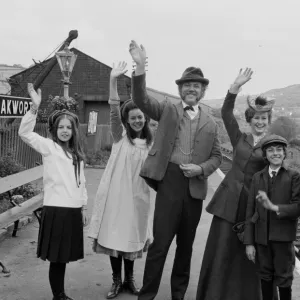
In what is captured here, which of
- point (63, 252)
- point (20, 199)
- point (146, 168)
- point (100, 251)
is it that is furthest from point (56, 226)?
point (20, 199)

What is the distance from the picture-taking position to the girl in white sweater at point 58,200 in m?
3.71

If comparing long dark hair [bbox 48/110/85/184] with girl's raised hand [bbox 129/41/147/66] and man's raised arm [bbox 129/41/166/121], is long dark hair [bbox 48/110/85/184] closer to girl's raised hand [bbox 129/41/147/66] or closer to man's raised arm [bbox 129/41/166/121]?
man's raised arm [bbox 129/41/166/121]

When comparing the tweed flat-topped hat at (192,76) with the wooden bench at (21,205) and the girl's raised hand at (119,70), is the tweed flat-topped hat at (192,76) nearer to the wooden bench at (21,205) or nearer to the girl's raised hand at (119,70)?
the girl's raised hand at (119,70)

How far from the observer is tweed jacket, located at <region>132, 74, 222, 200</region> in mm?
3630

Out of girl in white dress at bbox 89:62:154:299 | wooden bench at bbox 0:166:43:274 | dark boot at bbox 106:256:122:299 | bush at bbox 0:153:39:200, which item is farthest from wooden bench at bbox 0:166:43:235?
dark boot at bbox 106:256:122:299

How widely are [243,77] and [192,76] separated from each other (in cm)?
41

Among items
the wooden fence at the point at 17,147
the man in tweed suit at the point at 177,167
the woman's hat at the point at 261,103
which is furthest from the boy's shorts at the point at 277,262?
the wooden fence at the point at 17,147

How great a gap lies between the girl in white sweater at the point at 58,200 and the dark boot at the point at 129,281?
0.52 meters

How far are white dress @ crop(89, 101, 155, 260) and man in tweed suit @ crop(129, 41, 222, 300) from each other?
32 cm

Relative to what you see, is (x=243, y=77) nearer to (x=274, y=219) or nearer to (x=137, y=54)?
(x=137, y=54)

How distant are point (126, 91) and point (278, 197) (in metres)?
20.7

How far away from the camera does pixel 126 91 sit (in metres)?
23.6

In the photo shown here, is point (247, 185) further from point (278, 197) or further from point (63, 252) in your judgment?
point (63, 252)

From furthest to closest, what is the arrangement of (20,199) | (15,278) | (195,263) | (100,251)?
(20,199) → (195,263) → (15,278) → (100,251)
